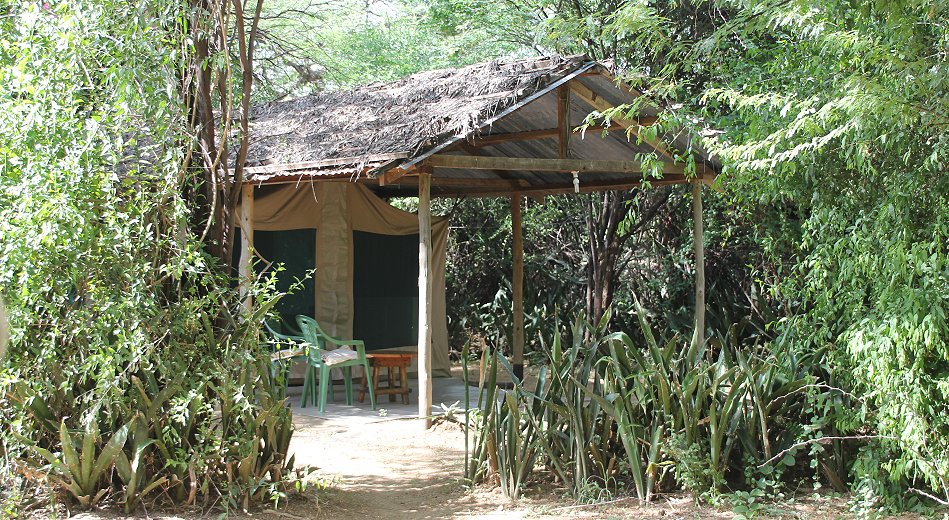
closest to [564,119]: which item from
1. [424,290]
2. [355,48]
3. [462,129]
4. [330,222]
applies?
[462,129]

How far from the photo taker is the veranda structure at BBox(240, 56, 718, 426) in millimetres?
6504

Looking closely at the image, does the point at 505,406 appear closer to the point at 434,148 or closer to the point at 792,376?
the point at 792,376

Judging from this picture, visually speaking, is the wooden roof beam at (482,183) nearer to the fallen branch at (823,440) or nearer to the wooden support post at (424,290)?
the wooden support post at (424,290)

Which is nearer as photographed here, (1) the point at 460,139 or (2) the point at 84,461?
(2) the point at 84,461

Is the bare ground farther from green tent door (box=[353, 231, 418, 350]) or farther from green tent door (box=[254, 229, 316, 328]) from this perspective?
green tent door (box=[353, 231, 418, 350])

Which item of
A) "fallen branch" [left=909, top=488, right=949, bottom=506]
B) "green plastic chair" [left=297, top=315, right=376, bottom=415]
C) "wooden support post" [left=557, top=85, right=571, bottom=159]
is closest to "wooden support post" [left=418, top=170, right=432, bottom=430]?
"green plastic chair" [left=297, top=315, right=376, bottom=415]

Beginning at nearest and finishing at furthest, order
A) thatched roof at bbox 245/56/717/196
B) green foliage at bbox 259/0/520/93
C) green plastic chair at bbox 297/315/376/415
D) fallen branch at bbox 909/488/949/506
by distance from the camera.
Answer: fallen branch at bbox 909/488/949/506
thatched roof at bbox 245/56/717/196
green plastic chair at bbox 297/315/376/415
green foliage at bbox 259/0/520/93

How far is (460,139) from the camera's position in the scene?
640cm

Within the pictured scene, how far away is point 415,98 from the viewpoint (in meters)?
7.75

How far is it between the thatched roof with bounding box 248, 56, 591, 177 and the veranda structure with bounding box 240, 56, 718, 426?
0.05 ft

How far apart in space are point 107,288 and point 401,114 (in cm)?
361

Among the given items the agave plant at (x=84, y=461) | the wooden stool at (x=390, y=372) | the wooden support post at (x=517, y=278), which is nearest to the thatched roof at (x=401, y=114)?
the wooden support post at (x=517, y=278)

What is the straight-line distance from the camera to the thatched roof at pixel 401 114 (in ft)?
21.3

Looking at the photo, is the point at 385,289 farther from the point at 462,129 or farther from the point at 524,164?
the point at 462,129
